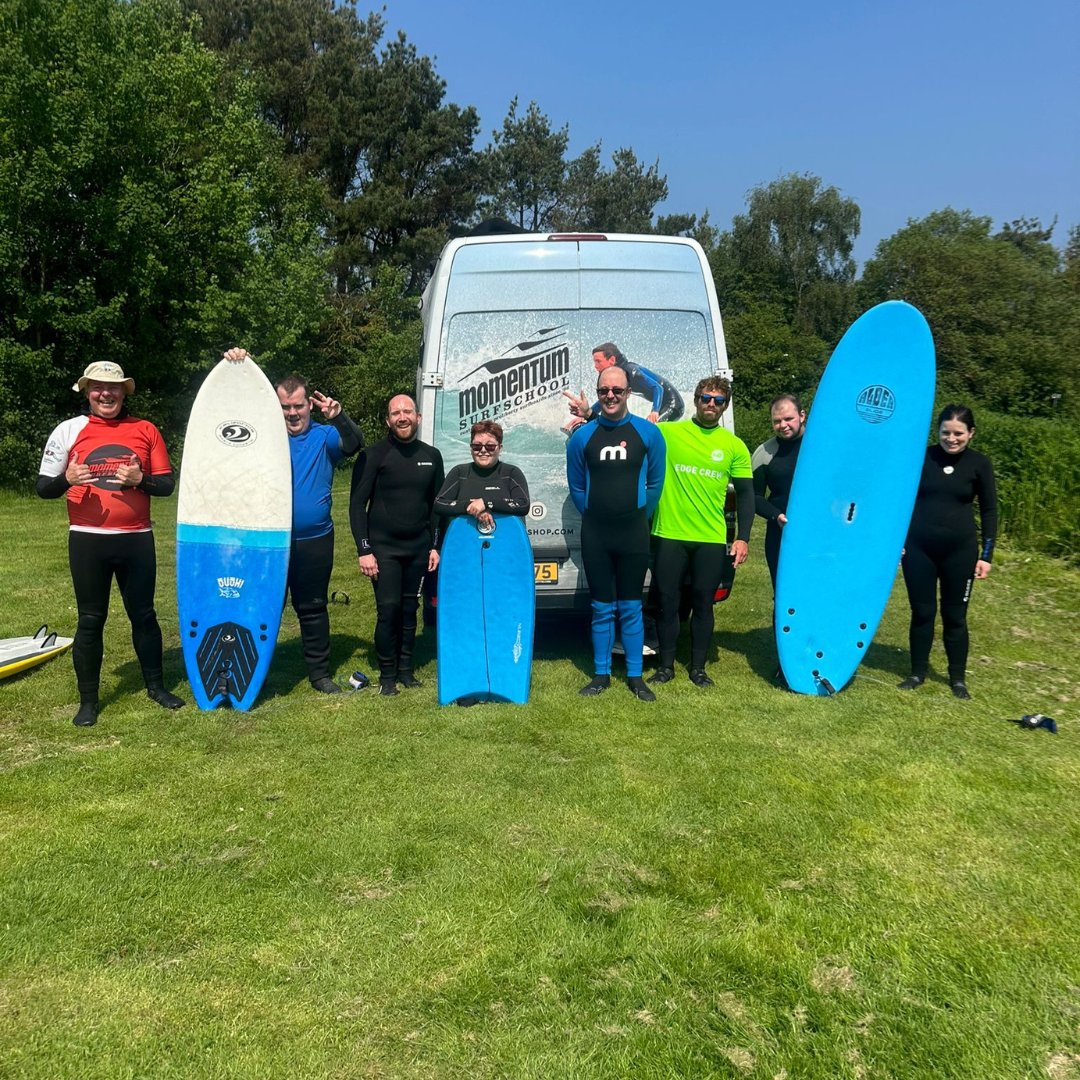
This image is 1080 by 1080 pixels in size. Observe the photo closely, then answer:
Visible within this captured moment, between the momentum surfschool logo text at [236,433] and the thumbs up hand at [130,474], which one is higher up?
the momentum surfschool logo text at [236,433]

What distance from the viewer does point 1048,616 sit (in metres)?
6.99

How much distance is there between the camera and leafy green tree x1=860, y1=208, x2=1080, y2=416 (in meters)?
28.1

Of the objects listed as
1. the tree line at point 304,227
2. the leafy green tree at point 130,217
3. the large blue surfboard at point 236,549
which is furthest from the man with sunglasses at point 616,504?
the leafy green tree at point 130,217

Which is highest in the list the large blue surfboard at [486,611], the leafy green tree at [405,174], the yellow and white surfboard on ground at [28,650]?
the leafy green tree at [405,174]

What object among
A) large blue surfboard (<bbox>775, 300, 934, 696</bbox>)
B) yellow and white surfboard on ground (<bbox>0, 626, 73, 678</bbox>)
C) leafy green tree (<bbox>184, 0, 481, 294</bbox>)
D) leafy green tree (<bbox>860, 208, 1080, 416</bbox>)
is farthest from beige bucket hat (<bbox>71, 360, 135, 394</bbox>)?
leafy green tree (<bbox>860, 208, 1080, 416</bbox>)

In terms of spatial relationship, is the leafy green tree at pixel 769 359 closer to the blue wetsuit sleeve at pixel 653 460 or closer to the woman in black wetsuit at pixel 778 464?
the woman in black wetsuit at pixel 778 464

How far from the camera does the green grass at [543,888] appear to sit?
7.48 feet

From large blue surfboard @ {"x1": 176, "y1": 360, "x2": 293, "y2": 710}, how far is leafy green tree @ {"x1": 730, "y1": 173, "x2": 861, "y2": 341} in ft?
139

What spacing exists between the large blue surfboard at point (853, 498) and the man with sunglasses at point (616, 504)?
0.99m

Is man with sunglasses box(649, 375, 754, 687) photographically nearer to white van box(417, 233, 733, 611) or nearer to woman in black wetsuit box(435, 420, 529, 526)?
white van box(417, 233, 733, 611)

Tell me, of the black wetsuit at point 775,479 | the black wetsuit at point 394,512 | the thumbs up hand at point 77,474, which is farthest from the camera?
the black wetsuit at point 775,479

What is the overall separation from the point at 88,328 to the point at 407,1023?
16856 millimetres

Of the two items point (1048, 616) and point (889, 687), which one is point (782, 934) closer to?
point (889, 687)

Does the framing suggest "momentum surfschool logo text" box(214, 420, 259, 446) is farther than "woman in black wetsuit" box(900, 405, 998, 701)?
Yes
